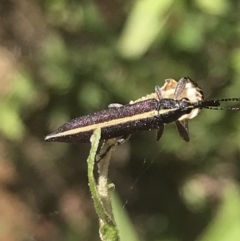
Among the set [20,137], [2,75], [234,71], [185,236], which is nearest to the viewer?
[234,71]

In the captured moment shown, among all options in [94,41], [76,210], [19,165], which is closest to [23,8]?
[94,41]

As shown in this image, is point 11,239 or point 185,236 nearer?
point 185,236

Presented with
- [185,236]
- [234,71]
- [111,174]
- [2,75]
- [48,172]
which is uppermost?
[2,75]

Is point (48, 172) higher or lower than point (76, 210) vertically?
higher

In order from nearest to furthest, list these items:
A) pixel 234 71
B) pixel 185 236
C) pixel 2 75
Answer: pixel 234 71
pixel 185 236
pixel 2 75

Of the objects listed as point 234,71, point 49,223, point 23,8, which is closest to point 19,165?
point 49,223

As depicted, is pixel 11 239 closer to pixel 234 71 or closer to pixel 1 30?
pixel 1 30
